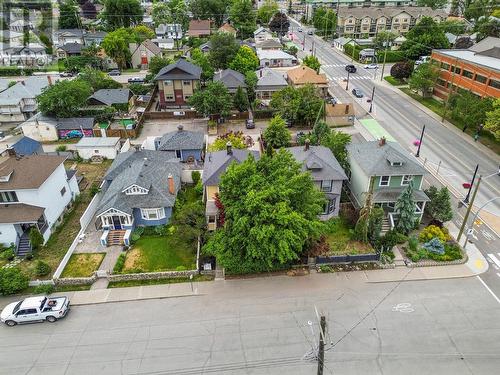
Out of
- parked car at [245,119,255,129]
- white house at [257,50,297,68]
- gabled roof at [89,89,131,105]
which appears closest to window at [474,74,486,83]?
parked car at [245,119,255,129]

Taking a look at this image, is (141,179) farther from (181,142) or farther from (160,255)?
(181,142)

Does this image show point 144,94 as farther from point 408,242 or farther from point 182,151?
point 408,242

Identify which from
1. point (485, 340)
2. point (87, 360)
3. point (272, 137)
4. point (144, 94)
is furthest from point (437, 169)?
point (144, 94)

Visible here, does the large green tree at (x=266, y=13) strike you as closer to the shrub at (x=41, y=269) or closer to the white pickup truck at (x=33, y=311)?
the shrub at (x=41, y=269)

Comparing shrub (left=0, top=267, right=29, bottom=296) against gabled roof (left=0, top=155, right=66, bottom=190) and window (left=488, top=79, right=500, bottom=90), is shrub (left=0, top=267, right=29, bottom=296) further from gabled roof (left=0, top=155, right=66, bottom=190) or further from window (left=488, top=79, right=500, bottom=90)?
window (left=488, top=79, right=500, bottom=90)

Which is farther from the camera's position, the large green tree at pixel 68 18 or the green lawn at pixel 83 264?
the large green tree at pixel 68 18

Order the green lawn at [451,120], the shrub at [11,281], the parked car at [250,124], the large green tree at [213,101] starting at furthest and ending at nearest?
1. the parked car at [250,124]
2. the large green tree at [213,101]
3. the green lawn at [451,120]
4. the shrub at [11,281]

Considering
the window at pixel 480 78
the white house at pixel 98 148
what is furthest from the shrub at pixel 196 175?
the window at pixel 480 78
